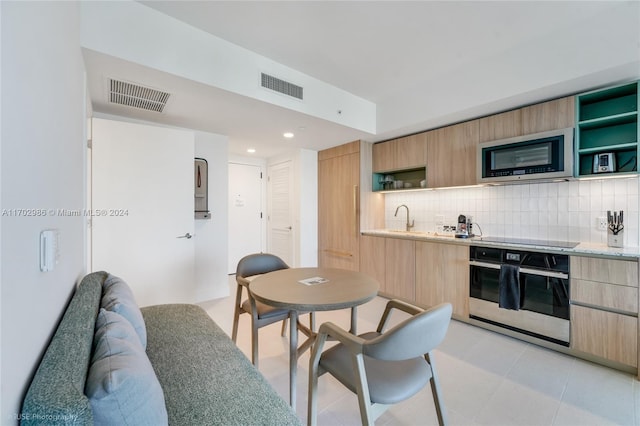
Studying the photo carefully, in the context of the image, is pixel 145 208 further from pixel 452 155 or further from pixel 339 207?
pixel 452 155

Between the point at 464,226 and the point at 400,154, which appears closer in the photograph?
the point at 464,226

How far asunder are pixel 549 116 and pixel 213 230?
3.96 m

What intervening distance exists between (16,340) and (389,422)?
174 cm

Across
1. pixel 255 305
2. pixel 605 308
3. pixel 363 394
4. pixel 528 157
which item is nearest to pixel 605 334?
pixel 605 308

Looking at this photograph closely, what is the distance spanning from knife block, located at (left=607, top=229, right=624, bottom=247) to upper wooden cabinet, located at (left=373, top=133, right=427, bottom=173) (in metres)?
1.85

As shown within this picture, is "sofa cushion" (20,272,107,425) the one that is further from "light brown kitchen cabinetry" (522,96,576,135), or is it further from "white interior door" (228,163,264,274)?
Result: "white interior door" (228,163,264,274)

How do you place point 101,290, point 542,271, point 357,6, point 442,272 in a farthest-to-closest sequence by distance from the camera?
point 442,272 < point 542,271 < point 357,6 < point 101,290

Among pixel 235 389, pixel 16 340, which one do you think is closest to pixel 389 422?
pixel 235 389

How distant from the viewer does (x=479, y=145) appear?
2865mm

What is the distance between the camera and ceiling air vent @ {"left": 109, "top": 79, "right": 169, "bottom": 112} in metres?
2.28

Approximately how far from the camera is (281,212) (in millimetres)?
5039

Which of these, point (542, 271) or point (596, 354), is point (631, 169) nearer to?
point (542, 271)

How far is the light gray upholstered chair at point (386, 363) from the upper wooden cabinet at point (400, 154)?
8.55 ft

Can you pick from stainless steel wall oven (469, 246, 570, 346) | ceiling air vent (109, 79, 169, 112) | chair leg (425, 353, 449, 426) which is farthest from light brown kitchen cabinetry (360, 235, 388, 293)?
ceiling air vent (109, 79, 169, 112)
